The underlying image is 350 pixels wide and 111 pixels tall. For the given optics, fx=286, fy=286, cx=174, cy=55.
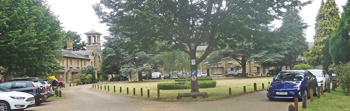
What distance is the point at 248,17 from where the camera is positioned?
47.7 ft

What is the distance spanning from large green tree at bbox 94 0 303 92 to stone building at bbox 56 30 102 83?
39.4m

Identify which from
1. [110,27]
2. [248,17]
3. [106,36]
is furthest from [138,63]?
[248,17]

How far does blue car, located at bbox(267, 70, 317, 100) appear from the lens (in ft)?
41.9

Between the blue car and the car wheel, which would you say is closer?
the car wheel

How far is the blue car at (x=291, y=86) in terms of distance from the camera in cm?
1277

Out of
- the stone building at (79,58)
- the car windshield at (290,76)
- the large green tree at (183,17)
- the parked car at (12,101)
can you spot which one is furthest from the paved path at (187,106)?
the stone building at (79,58)

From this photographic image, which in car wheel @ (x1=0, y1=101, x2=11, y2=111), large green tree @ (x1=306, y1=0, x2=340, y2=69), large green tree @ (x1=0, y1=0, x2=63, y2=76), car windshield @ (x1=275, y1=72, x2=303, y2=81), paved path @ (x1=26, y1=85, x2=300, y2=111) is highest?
large green tree @ (x1=306, y1=0, x2=340, y2=69)

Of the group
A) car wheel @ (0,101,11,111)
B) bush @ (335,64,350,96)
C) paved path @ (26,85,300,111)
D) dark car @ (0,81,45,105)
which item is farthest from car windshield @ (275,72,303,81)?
dark car @ (0,81,45,105)

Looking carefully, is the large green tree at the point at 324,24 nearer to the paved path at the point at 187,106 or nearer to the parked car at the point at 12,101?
the paved path at the point at 187,106

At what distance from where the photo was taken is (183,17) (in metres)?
16.0

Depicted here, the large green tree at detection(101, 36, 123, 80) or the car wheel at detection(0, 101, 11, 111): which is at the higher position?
the large green tree at detection(101, 36, 123, 80)

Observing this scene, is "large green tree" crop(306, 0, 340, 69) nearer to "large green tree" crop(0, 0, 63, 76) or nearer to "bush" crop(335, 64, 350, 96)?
"bush" crop(335, 64, 350, 96)

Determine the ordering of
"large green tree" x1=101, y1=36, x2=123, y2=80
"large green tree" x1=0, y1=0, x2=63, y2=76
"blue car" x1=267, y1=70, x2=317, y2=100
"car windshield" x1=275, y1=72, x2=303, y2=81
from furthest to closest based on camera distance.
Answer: "large green tree" x1=101, y1=36, x2=123, y2=80 → "large green tree" x1=0, y1=0, x2=63, y2=76 → "car windshield" x1=275, y1=72, x2=303, y2=81 → "blue car" x1=267, y1=70, x2=317, y2=100

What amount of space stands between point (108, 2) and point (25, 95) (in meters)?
6.40
